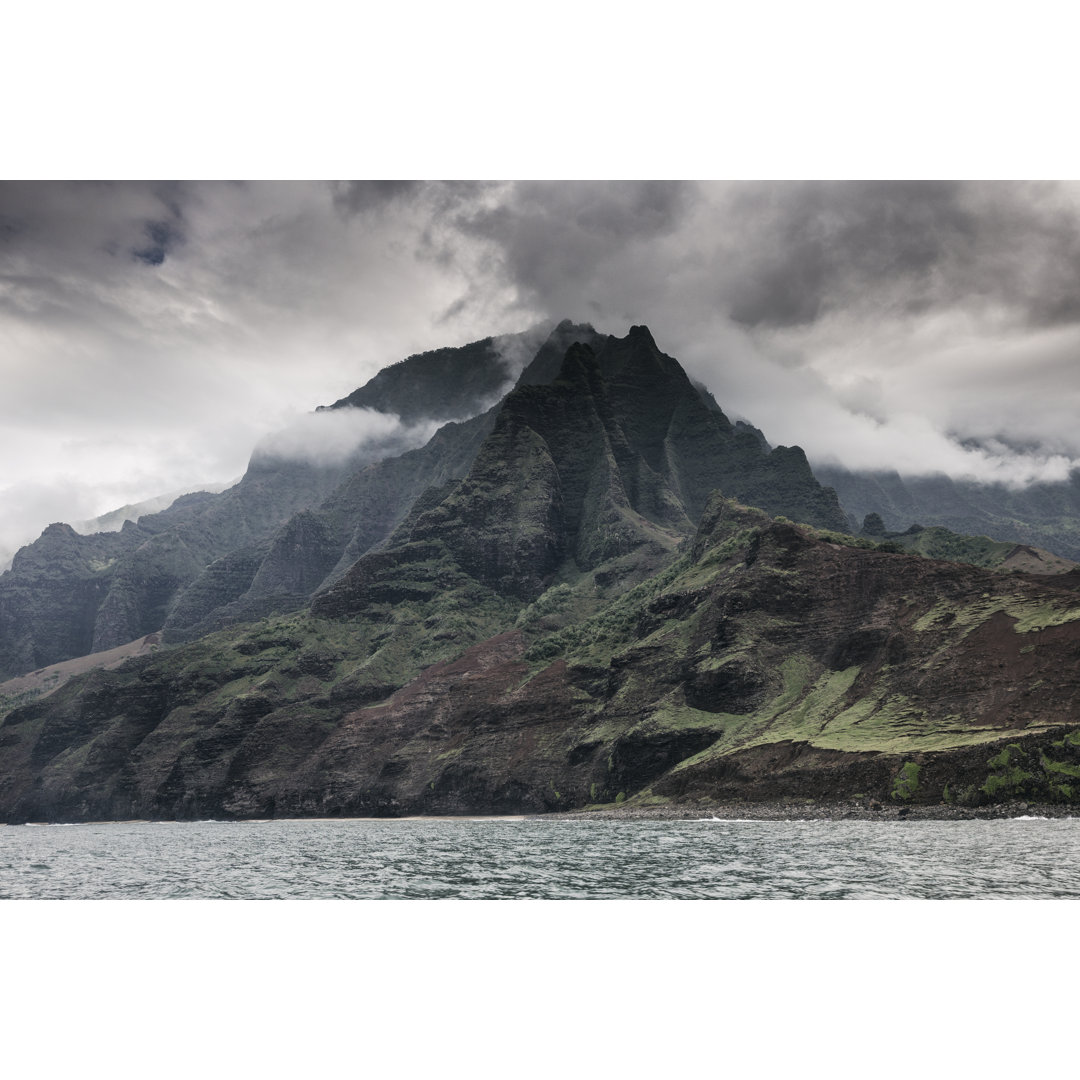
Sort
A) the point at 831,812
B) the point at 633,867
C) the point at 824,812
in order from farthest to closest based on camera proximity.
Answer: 1. the point at 824,812
2. the point at 831,812
3. the point at 633,867

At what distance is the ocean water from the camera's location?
48.0m

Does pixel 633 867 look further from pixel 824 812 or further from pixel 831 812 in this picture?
pixel 824 812

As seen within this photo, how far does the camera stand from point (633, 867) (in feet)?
206

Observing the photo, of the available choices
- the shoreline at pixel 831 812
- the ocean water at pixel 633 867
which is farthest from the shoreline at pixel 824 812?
the ocean water at pixel 633 867

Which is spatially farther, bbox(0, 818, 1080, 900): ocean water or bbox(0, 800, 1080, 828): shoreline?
bbox(0, 800, 1080, 828): shoreline

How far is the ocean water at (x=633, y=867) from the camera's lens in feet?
158

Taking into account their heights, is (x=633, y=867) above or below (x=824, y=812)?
above

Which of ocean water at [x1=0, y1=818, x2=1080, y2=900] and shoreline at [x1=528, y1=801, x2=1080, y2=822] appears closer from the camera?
ocean water at [x1=0, y1=818, x2=1080, y2=900]

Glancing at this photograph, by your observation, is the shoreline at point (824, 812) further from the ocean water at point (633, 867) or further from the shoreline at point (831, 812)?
the ocean water at point (633, 867)

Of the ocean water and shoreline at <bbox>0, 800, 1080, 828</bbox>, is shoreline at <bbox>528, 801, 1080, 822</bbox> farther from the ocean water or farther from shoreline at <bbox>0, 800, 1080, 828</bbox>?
the ocean water

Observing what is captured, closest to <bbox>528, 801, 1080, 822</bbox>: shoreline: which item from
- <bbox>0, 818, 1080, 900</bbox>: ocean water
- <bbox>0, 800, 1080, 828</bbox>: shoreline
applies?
<bbox>0, 800, 1080, 828</bbox>: shoreline

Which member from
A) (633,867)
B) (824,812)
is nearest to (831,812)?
(824,812)
